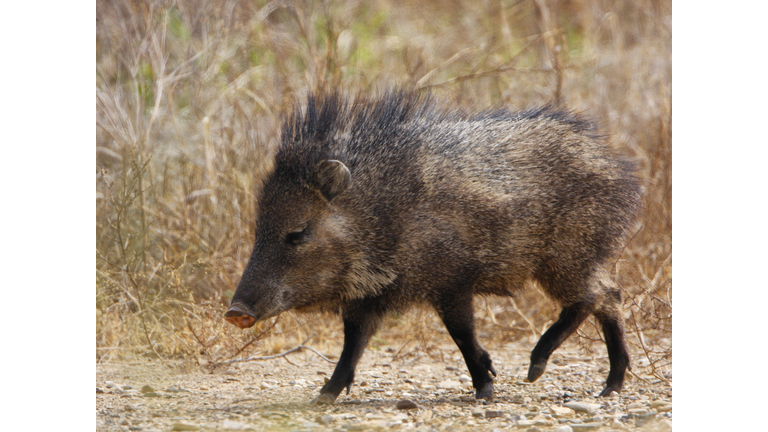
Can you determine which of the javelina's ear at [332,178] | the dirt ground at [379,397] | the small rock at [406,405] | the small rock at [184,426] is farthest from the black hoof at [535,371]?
the small rock at [184,426]

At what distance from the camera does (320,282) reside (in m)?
3.54

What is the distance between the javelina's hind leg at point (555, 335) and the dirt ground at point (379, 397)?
0.15 metres

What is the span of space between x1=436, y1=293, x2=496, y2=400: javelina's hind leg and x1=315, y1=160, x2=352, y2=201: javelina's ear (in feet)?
2.16

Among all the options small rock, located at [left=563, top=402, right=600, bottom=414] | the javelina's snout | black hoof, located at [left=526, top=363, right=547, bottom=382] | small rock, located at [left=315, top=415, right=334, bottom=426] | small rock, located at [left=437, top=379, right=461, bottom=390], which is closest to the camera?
the javelina's snout

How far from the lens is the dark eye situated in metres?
3.53

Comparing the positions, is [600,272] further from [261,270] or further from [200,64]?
[200,64]

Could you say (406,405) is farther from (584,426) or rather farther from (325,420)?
(584,426)

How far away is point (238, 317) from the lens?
10.9 ft

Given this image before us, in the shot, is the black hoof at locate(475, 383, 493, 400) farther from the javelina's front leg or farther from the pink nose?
the pink nose

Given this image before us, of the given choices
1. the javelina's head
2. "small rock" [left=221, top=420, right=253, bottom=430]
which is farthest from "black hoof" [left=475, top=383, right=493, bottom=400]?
"small rock" [left=221, top=420, right=253, bottom=430]

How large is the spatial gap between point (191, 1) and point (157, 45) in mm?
403

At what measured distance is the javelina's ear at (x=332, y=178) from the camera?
3529mm

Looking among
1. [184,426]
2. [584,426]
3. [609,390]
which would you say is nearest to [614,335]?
[609,390]

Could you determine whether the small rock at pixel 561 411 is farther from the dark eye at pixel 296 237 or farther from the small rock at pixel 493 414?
the dark eye at pixel 296 237
